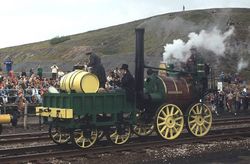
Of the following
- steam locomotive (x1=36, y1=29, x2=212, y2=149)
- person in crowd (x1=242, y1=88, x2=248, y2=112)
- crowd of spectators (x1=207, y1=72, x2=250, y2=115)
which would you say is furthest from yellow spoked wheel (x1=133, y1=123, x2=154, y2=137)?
person in crowd (x1=242, y1=88, x2=248, y2=112)

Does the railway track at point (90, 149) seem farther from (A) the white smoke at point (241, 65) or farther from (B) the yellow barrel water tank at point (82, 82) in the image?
(A) the white smoke at point (241, 65)

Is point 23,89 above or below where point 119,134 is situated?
above

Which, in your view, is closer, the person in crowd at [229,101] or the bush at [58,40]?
the person in crowd at [229,101]

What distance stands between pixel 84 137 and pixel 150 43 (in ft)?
175

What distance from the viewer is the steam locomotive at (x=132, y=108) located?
12.3 metres

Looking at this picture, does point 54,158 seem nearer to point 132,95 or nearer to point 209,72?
point 132,95

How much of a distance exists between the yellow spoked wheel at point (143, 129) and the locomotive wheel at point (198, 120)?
1.26m

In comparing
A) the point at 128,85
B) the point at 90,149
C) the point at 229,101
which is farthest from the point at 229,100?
the point at 90,149

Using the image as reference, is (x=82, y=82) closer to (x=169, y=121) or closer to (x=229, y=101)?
(x=169, y=121)

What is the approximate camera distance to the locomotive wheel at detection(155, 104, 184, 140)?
13.7 m

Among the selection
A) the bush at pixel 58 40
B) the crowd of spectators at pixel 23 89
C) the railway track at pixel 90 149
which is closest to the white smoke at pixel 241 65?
the crowd of spectators at pixel 23 89

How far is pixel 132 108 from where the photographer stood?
13.3 m

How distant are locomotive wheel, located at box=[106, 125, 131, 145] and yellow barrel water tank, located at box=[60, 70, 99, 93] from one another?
1.38 m

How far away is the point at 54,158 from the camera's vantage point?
36.2ft
